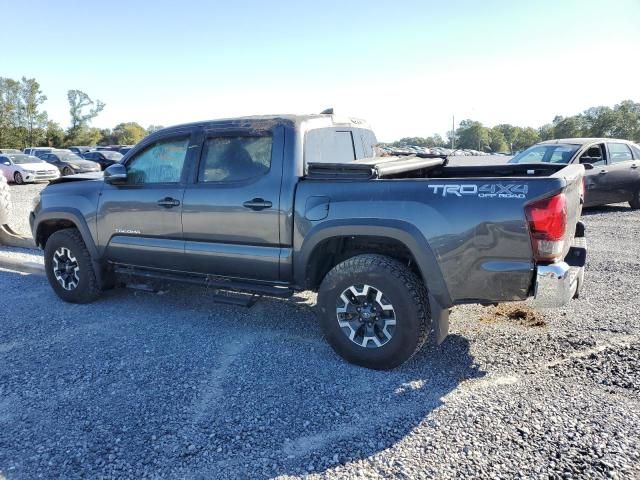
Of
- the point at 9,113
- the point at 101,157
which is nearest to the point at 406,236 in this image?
the point at 101,157

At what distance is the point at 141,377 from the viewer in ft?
11.9

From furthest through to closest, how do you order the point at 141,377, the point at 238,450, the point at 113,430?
the point at 141,377, the point at 113,430, the point at 238,450

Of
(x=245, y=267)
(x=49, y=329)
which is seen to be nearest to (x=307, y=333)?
(x=245, y=267)

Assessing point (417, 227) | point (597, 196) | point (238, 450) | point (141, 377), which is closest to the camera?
point (238, 450)

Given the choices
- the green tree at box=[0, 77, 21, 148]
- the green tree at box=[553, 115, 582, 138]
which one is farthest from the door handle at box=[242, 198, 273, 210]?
the green tree at box=[553, 115, 582, 138]

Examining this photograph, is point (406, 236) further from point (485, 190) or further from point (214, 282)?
point (214, 282)

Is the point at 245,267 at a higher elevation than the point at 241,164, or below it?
below

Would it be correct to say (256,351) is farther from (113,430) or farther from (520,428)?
(520,428)

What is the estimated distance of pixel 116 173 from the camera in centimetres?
A: 479

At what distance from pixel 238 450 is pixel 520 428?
1671mm

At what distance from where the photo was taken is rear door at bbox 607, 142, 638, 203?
34.2 ft

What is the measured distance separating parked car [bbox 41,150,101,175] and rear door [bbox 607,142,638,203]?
22.4 metres

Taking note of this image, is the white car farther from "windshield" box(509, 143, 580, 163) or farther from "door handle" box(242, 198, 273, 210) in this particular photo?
"door handle" box(242, 198, 273, 210)

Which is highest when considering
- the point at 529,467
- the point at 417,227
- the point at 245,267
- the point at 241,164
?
the point at 241,164
